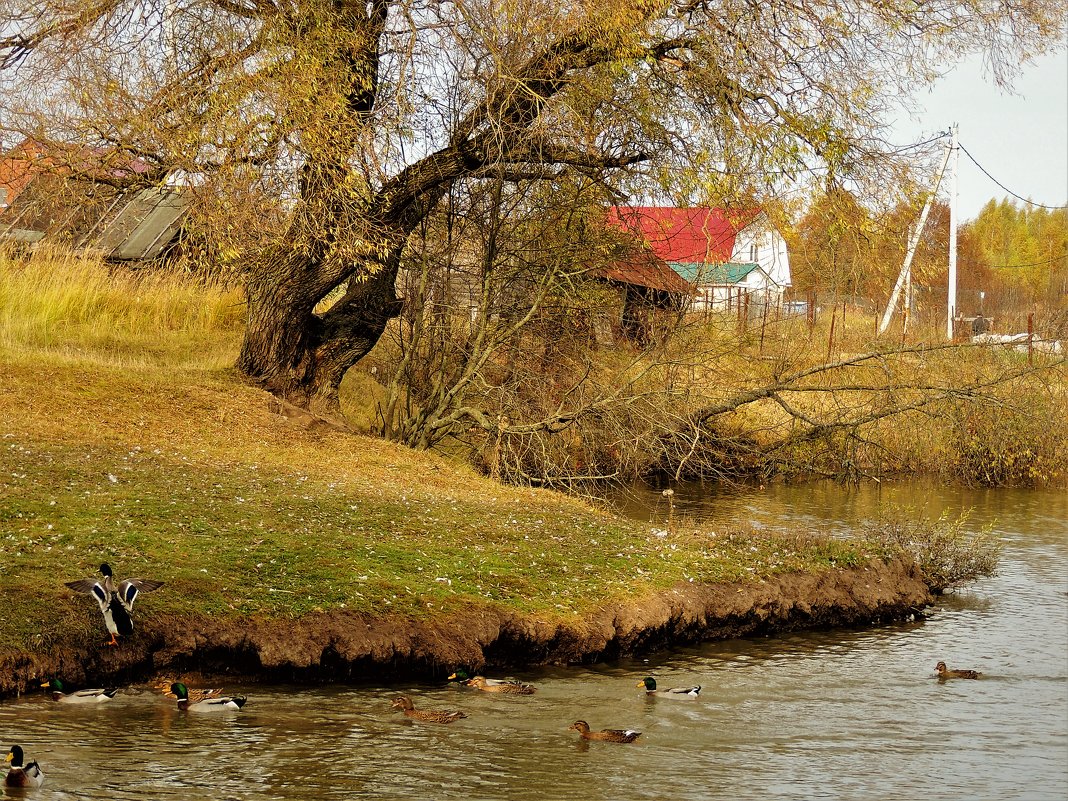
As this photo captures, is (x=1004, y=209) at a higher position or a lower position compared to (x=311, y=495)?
higher

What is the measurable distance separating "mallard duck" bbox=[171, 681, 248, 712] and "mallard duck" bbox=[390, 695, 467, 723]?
1489mm

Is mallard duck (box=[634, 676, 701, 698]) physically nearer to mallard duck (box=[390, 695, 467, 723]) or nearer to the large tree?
mallard duck (box=[390, 695, 467, 723])

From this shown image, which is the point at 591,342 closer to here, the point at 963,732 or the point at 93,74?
the point at 93,74

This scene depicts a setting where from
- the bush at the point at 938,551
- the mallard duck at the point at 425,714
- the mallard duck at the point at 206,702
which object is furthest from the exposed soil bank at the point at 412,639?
the bush at the point at 938,551

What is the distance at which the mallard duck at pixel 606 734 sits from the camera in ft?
35.4

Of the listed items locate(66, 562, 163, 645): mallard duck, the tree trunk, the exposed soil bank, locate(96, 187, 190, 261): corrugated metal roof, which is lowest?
the exposed soil bank

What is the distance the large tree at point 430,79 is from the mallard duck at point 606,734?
11.6m

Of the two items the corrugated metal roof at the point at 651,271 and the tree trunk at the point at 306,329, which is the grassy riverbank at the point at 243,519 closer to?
the tree trunk at the point at 306,329

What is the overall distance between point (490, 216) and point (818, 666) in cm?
1366

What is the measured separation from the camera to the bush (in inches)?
740

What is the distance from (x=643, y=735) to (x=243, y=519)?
6575 millimetres

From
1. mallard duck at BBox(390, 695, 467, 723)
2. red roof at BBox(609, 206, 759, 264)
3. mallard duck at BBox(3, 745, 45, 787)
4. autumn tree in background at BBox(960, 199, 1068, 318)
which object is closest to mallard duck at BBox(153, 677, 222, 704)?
mallard duck at BBox(390, 695, 467, 723)

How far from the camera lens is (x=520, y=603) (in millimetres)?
13961

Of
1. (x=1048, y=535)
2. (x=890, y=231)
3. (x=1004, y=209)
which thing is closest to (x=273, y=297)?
(x=890, y=231)
